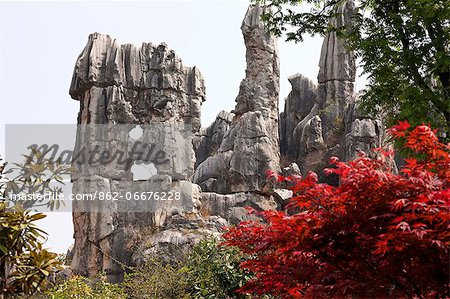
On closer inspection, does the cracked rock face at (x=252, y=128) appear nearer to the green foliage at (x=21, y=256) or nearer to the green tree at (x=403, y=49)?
the green tree at (x=403, y=49)

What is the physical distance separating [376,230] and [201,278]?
5529 millimetres

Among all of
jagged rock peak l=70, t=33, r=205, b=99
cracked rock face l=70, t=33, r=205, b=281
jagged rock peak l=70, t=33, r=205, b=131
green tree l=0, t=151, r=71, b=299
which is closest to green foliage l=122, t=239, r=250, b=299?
green tree l=0, t=151, r=71, b=299

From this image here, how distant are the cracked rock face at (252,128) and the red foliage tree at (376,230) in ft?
60.2

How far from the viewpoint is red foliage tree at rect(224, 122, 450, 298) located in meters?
3.92

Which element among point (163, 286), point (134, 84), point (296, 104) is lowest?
point (163, 286)

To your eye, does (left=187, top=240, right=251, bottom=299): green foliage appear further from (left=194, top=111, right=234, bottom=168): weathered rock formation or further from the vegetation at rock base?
(left=194, top=111, right=234, bottom=168): weathered rock formation

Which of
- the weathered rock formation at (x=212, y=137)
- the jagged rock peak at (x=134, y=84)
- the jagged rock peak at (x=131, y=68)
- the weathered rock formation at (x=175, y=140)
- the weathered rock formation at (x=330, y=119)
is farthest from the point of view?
the weathered rock formation at (x=212, y=137)

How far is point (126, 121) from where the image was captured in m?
20.6

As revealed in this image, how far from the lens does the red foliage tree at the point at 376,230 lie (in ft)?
12.9

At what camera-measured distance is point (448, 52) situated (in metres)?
8.43

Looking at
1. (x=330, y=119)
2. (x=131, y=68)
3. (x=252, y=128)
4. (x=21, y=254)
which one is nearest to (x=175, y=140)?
(x=131, y=68)

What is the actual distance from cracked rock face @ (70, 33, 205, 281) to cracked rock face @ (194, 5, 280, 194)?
2.86m

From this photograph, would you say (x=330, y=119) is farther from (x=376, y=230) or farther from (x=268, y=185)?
(x=376, y=230)

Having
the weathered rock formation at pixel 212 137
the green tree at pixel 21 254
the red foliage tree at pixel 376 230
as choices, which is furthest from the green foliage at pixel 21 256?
the weathered rock formation at pixel 212 137
